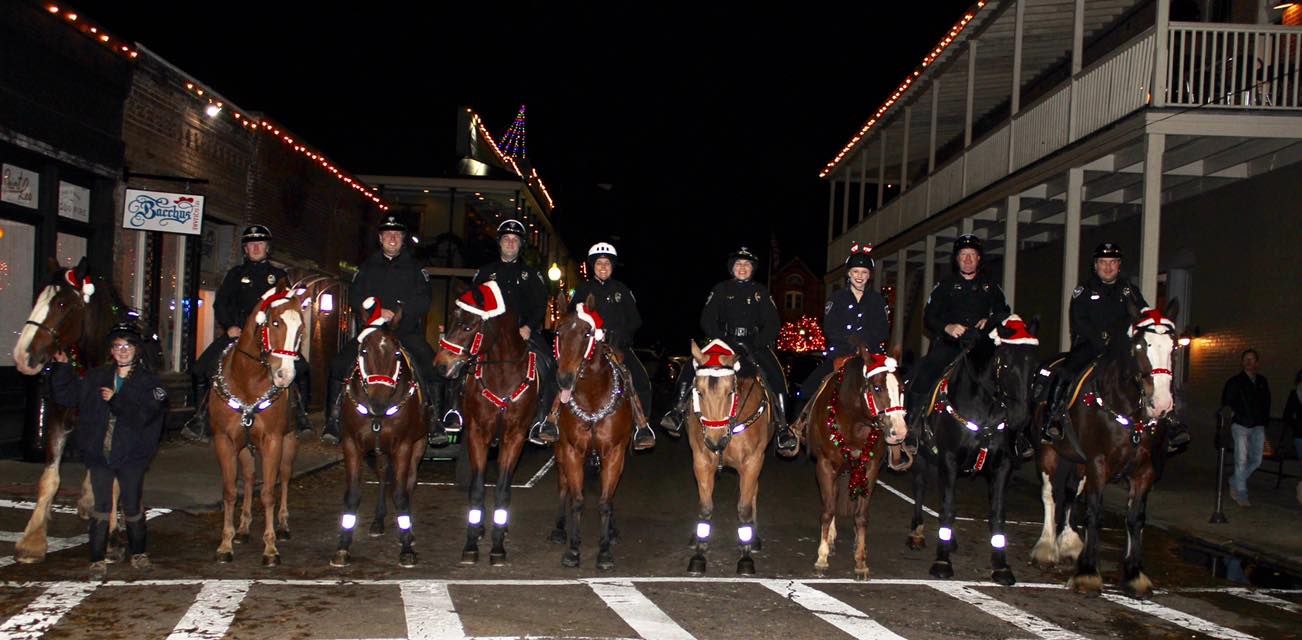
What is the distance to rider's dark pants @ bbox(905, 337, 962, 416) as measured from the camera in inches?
425

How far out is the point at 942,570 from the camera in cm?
963

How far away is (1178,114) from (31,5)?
15.7m

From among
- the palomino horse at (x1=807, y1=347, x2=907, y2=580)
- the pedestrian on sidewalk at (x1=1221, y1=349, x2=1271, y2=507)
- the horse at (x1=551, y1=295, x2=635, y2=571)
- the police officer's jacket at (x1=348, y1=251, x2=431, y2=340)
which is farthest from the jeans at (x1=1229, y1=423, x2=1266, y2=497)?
the police officer's jacket at (x1=348, y1=251, x2=431, y2=340)

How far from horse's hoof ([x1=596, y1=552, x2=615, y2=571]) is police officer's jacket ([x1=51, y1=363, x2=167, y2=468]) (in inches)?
147

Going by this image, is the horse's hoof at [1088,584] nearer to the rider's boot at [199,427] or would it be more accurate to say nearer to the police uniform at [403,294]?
the police uniform at [403,294]

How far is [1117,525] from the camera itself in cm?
1346

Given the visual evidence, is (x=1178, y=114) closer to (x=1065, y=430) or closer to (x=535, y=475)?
(x=1065, y=430)

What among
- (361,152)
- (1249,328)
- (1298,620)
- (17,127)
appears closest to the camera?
(1298,620)

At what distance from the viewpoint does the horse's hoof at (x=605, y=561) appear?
9.46 metres

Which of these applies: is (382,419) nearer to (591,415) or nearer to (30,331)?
(591,415)

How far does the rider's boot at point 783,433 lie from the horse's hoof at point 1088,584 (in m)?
2.60

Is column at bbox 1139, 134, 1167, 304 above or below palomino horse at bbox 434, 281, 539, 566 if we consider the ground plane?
above

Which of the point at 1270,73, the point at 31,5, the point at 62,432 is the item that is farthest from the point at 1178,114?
the point at 31,5

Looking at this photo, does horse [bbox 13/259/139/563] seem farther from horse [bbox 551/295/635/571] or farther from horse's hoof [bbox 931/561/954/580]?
horse's hoof [bbox 931/561/954/580]
